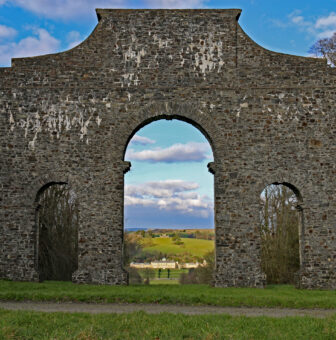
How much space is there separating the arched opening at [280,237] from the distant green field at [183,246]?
48.1ft

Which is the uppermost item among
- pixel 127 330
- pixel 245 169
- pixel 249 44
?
pixel 249 44

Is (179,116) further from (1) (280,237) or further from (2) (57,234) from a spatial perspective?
(2) (57,234)

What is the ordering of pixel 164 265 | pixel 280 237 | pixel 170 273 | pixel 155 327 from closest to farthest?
1. pixel 155 327
2. pixel 280 237
3. pixel 170 273
4. pixel 164 265

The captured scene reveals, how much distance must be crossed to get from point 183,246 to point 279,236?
1983 cm

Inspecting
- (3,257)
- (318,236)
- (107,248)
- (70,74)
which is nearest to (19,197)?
(3,257)

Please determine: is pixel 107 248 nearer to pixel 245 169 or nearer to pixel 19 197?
pixel 19 197

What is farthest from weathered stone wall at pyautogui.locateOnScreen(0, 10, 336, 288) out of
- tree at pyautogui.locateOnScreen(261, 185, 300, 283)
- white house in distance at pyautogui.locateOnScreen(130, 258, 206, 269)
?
white house in distance at pyautogui.locateOnScreen(130, 258, 206, 269)

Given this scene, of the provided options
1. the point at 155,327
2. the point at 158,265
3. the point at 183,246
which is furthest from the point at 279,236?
the point at 183,246

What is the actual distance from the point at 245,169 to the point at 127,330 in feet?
27.1

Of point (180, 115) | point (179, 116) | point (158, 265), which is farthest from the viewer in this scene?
point (158, 265)

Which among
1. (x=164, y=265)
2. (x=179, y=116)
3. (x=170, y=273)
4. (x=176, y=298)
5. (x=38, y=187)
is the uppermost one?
(x=179, y=116)

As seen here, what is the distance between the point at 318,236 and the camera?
45.9 ft

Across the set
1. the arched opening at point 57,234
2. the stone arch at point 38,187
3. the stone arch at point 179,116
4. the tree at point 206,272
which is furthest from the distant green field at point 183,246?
the stone arch at point 179,116

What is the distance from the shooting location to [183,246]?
39.3 m
